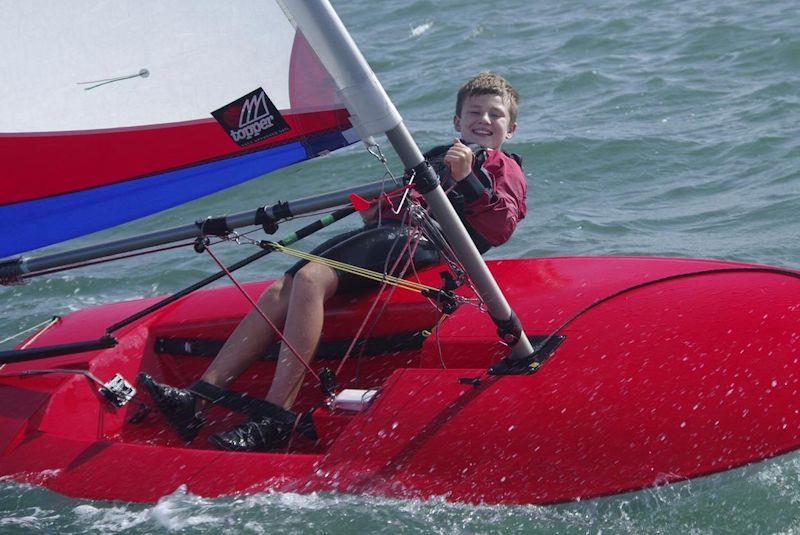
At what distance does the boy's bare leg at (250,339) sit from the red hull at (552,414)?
299 mm

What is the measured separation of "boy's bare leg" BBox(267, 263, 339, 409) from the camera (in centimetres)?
291

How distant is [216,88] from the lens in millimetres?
2604

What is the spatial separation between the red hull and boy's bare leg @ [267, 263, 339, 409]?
0.12 m

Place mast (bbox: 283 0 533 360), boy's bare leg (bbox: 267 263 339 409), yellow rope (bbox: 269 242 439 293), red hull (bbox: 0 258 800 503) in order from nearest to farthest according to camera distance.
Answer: mast (bbox: 283 0 533 360) → red hull (bbox: 0 258 800 503) → yellow rope (bbox: 269 242 439 293) → boy's bare leg (bbox: 267 263 339 409)

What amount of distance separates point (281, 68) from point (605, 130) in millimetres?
4059

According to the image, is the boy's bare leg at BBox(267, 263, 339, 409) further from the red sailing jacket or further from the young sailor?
the red sailing jacket

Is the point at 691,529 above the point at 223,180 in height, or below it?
below

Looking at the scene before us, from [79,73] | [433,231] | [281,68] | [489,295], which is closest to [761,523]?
[489,295]

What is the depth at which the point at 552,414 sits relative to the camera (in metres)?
2.45

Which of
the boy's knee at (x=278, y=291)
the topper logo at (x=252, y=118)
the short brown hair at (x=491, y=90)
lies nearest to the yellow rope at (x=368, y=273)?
the boy's knee at (x=278, y=291)

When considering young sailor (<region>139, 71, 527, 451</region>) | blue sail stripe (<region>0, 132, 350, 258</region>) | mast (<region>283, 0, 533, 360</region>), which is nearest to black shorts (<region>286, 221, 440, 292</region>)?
young sailor (<region>139, 71, 527, 451</region>)

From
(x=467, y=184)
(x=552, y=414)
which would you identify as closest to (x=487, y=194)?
(x=467, y=184)

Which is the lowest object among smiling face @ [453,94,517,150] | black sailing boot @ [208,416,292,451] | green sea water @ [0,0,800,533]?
green sea water @ [0,0,800,533]

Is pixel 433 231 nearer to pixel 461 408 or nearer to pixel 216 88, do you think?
pixel 461 408
